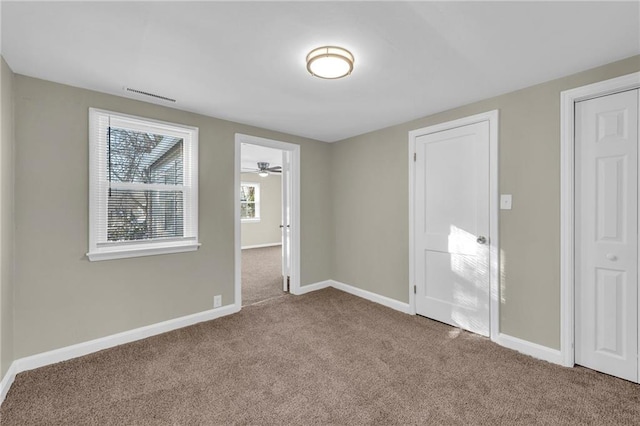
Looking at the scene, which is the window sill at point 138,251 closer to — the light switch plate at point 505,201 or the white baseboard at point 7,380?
the white baseboard at point 7,380

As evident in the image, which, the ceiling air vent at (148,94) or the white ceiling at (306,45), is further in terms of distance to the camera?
the ceiling air vent at (148,94)

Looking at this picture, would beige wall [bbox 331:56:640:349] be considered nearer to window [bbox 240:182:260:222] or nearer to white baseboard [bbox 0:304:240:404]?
white baseboard [bbox 0:304:240:404]

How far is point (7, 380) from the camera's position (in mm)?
1935

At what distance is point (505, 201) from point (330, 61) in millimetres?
1998

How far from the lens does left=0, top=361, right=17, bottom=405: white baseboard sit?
1833 mm

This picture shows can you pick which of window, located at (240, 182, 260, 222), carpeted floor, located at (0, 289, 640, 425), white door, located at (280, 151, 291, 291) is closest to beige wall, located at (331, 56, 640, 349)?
carpeted floor, located at (0, 289, 640, 425)

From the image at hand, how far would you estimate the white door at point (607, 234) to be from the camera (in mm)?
1982

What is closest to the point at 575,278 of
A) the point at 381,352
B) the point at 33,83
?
the point at 381,352

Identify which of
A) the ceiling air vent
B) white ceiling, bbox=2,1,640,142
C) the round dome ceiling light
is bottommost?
the round dome ceiling light

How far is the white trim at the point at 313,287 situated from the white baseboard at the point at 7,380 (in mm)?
2759

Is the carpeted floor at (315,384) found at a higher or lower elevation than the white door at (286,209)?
lower

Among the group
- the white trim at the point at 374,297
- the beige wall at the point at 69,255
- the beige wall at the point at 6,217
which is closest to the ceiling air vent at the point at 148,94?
the beige wall at the point at 69,255

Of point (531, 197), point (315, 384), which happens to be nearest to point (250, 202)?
point (315, 384)

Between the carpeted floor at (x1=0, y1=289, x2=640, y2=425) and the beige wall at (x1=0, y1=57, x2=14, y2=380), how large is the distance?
1.09 feet
